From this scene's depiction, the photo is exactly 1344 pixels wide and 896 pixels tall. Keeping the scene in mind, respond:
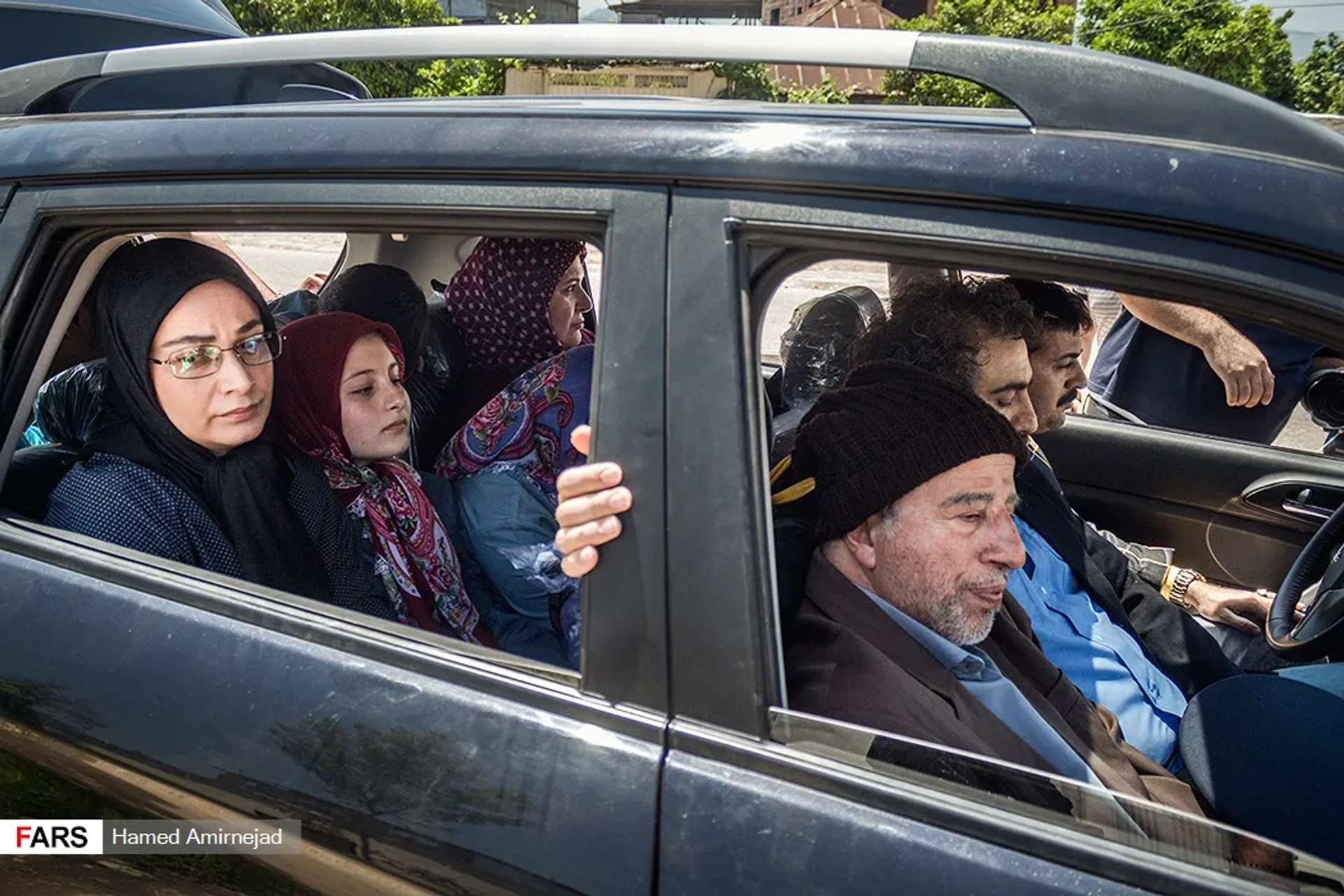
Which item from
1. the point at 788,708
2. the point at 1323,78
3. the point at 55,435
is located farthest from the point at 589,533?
the point at 1323,78

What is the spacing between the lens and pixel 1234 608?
2.86 meters

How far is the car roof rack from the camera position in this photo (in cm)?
118

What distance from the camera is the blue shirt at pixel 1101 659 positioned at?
87.2 inches

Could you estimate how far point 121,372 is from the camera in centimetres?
205

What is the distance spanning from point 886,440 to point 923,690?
16.6 inches

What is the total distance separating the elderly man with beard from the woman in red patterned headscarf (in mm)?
1451

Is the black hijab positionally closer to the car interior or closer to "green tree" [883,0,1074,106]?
the car interior

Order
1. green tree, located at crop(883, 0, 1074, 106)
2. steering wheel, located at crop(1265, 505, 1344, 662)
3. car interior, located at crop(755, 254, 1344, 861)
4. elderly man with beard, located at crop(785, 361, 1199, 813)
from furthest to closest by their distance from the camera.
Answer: green tree, located at crop(883, 0, 1074, 106) → steering wheel, located at crop(1265, 505, 1344, 662) → elderly man with beard, located at crop(785, 361, 1199, 813) → car interior, located at crop(755, 254, 1344, 861)

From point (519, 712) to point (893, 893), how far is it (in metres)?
0.45

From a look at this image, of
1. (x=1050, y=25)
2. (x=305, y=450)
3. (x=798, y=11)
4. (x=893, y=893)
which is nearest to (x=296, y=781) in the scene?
(x=893, y=893)

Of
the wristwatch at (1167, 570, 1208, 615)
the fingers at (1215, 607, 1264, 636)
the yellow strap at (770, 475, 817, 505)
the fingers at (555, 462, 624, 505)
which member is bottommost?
the fingers at (1215, 607, 1264, 636)

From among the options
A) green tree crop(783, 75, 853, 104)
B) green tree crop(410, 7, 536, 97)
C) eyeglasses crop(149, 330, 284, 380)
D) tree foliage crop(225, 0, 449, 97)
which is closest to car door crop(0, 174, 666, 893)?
eyeglasses crop(149, 330, 284, 380)

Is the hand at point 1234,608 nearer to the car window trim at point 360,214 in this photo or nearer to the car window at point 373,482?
the car window at point 373,482

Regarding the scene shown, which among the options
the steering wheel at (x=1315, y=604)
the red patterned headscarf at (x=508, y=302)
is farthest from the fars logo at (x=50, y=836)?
the steering wheel at (x=1315, y=604)
